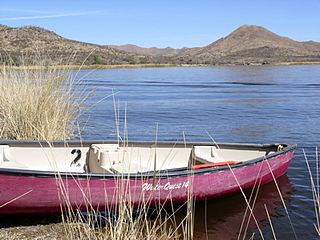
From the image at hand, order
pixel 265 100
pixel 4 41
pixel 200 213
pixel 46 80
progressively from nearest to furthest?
pixel 200 213 → pixel 46 80 → pixel 265 100 → pixel 4 41

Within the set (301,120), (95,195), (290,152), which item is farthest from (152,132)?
(95,195)

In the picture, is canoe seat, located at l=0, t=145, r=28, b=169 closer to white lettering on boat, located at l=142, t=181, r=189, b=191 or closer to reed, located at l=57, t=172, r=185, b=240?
reed, located at l=57, t=172, r=185, b=240

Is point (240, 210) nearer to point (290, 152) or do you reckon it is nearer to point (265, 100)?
point (290, 152)

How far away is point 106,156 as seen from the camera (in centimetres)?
736

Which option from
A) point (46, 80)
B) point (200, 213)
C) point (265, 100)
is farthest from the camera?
point (265, 100)

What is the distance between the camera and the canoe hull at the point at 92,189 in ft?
18.7

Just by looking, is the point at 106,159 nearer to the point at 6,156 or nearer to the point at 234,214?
the point at 6,156

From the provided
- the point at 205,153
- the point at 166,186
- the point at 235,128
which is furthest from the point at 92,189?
the point at 235,128

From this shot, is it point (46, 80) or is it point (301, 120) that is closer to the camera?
point (46, 80)

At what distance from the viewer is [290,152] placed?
8406 mm

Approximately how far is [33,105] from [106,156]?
2.19 m

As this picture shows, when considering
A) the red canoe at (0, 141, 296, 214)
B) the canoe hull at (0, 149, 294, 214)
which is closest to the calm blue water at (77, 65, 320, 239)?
the red canoe at (0, 141, 296, 214)

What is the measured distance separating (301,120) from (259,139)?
459cm

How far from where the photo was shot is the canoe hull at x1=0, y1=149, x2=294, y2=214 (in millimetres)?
5703
